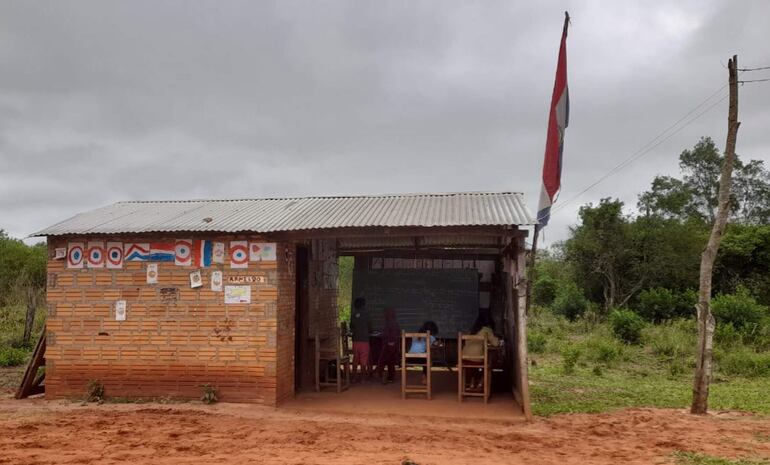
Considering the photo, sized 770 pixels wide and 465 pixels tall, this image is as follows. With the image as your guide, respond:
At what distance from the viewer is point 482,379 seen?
9953mm

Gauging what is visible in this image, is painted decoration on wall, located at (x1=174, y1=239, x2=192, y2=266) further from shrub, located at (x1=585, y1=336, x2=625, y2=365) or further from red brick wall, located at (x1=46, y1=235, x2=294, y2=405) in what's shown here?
shrub, located at (x1=585, y1=336, x2=625, y2=365)

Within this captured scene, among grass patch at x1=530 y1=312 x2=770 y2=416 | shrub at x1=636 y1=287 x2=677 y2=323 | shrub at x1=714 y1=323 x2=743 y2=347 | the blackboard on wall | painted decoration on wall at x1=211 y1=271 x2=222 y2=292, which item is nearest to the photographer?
painted decoration on wall at x1=211 y1=271 x2=222 y2=292

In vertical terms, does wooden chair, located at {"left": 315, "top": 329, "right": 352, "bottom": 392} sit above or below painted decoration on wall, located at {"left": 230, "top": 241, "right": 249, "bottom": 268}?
below

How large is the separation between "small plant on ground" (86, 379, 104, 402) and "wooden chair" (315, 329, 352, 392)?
3.29 meters

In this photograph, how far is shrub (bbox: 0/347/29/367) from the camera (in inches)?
523

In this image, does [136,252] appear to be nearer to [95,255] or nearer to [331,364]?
[95,255]

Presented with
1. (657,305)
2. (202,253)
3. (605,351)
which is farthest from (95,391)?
(657,305)

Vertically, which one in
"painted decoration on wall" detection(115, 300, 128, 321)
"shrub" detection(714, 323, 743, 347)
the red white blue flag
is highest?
the red white blue flag

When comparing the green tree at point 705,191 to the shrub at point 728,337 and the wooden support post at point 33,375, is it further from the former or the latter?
the wooden support post at point 33,375

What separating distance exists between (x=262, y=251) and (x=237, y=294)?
740 millimetres

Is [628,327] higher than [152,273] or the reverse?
the reverse

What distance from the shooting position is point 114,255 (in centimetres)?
936

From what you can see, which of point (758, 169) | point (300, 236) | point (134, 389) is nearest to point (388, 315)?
point (300, 236)

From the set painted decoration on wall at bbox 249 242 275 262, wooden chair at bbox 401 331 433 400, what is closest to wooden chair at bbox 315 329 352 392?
wooden chair at bbox 401 331 433 400
